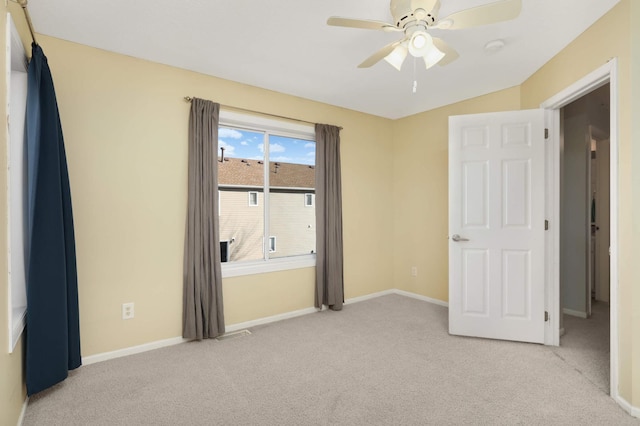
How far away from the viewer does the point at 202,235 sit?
9.91 feet

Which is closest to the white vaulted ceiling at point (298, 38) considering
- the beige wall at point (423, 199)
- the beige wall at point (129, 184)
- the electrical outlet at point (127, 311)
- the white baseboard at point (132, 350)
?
the beige wall at point (129, 184)

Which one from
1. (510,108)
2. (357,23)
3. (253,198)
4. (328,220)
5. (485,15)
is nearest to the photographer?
(485,15)

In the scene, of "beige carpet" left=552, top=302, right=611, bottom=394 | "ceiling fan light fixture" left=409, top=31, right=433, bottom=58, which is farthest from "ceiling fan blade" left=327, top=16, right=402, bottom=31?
"beige carpet" left=552, top=302, right=611, bottom=394

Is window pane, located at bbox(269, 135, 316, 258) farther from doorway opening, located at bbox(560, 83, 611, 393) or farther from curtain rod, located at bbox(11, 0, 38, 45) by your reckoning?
doorway opening, located at bbox(560, 83, 611, 393)

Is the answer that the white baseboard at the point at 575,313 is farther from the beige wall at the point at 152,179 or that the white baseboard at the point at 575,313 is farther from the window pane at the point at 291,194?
the window pane at the point at 291,194

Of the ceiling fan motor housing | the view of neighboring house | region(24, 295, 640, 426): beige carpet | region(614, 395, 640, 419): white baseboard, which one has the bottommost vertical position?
region(24, 295, 640, 426): beige carpet

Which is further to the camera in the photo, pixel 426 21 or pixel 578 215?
pixel 578 215

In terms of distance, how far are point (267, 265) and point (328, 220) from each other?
2.86 ft

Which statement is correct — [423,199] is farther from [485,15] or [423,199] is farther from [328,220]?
[485,15]

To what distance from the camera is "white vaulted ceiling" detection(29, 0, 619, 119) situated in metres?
2.10

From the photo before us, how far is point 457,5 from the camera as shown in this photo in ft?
6.70

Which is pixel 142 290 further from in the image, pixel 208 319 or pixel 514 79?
pixel 514 79

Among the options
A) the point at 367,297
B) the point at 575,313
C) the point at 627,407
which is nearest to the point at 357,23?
the point at 627,407

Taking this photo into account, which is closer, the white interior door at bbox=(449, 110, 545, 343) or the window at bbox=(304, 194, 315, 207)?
the white interior door at bbox=(449, 110, 545, 343)
